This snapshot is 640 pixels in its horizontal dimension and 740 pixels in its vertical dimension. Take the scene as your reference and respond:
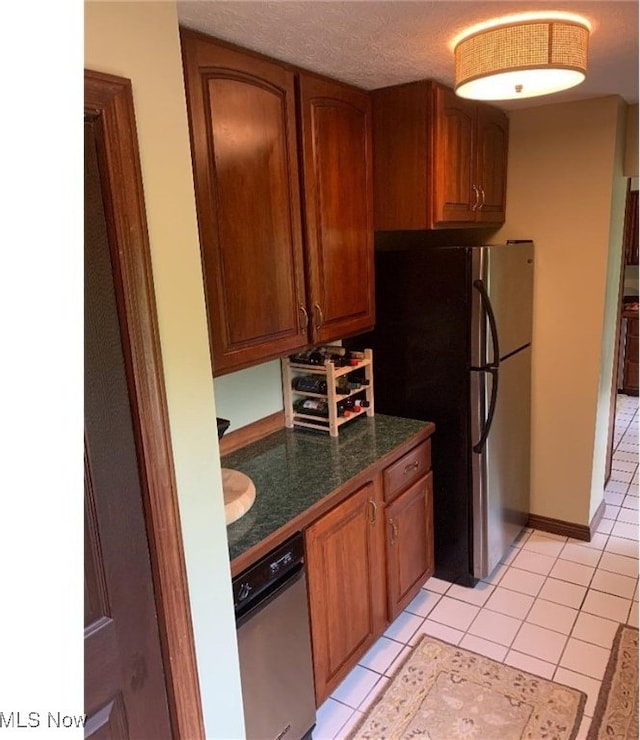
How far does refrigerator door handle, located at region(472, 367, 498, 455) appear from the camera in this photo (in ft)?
8.08

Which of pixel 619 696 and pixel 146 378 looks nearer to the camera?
pixel 146 378

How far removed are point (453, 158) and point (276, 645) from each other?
198 centimetres

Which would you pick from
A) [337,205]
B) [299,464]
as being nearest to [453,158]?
[337,205]

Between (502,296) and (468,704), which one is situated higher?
(502,296)

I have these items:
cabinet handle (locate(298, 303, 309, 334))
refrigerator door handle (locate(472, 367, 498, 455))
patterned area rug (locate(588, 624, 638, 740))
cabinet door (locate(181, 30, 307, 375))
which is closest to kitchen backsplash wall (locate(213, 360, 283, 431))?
cabinet handle (locate(298, 303, 309, 334))

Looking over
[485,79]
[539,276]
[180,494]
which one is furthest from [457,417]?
[180,494]

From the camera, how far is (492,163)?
2.69 metres

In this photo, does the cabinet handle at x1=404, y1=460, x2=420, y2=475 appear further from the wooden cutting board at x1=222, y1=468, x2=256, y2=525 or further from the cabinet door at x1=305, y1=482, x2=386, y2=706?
the wooden cutting board at x1=222, y1=468, x2=256, y2=525

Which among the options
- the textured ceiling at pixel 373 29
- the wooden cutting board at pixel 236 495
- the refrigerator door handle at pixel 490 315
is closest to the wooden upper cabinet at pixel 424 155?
the textured ceiling at pixel 373 29

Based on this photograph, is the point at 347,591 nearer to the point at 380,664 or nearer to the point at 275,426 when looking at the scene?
the point at 380,664

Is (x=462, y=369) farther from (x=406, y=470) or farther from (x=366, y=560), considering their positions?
(x=366, y=560)

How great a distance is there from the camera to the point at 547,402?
301 cm

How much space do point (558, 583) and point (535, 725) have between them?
3.05ft

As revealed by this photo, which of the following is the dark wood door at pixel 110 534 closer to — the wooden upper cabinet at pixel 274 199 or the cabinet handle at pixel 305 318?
the wooden upper cabinet at pixel 274 199
